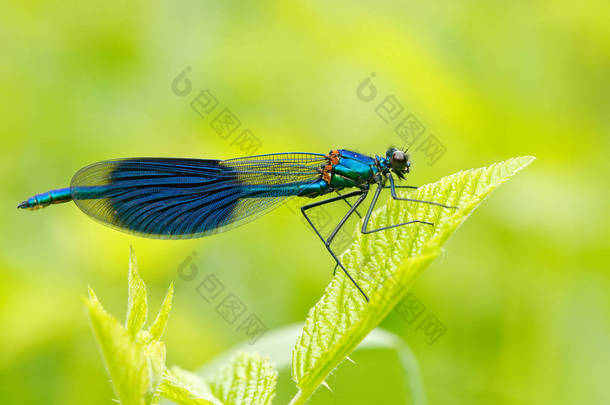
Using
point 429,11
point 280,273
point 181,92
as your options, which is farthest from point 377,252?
point 429,11

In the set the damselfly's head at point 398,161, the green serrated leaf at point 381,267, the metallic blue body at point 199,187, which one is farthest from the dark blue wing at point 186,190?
the green serrated leaf at point 381,267

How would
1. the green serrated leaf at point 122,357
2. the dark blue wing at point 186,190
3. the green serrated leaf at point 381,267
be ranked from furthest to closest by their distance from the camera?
1. the dark blue wing at point 186,190
2. the green serrated leaf at point 381,267
3. the green serrated leaf at point 122,357

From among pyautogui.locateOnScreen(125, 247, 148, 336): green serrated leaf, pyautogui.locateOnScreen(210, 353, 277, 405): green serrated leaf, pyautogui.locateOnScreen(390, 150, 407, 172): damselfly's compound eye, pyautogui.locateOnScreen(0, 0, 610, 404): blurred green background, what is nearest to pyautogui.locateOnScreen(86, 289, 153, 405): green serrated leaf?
pyautogui.locateOnScreen(125, 247, 148, 336): green serrated leaf

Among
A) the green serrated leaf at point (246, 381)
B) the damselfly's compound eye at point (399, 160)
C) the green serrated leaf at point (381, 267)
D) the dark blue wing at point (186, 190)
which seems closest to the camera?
the green serrated leaf at point (381, 267)

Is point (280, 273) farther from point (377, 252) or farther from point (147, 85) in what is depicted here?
point (377, 252)

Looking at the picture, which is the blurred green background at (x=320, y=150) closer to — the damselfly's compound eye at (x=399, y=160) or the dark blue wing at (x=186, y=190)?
the damselfly's compound eye at (x=399, y=160)

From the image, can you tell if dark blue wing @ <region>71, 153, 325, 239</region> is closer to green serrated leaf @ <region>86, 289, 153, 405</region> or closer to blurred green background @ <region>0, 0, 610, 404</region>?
blurred green background @ <region>0, 0, 610, 404</region>

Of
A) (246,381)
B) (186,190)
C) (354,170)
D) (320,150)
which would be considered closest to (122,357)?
(246,381)

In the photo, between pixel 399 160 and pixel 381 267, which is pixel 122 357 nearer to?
pixel 381 267
